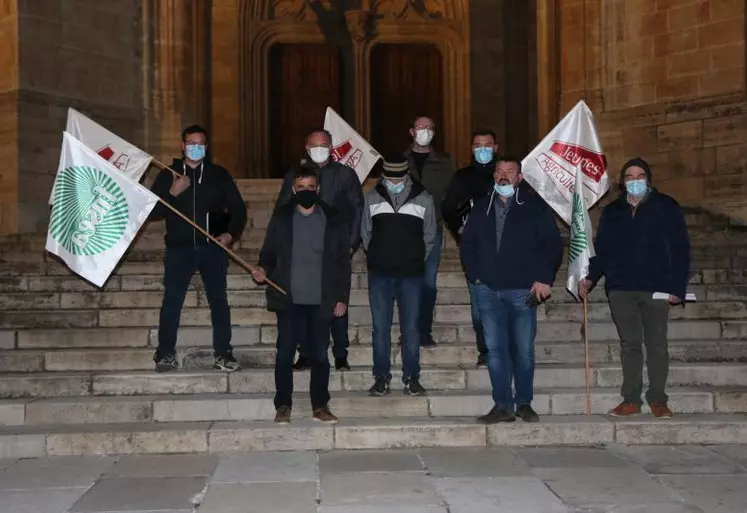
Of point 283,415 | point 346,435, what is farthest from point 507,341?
point 283,415

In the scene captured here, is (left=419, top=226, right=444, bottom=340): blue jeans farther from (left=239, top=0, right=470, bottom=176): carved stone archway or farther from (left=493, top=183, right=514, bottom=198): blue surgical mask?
(left=239, top=0, right=470, bottom=176): carved stone archway

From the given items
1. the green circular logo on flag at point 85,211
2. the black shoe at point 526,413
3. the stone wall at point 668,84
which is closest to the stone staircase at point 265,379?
the black shoe at point 526,413

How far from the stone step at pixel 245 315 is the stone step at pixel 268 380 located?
3.21 ft

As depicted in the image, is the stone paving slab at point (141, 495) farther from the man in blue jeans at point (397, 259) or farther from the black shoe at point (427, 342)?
the black shoe at point (427, 342)

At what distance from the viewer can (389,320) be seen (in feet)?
25.0

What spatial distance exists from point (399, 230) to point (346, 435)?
1.72 m

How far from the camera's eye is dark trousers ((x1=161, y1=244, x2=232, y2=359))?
7.80m

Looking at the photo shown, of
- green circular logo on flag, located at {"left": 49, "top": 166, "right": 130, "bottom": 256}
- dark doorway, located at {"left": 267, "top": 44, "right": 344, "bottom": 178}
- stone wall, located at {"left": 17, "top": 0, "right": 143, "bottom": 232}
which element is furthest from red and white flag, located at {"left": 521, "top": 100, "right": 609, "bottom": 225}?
dark doorway, located at {"left": 267, "top": 44, "right": 344, "bottom": 178}

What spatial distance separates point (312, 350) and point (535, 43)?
Answer: 11.9 meters

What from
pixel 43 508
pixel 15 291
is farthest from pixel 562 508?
pixel 15 291

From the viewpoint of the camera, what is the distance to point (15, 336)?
8469 millimetres

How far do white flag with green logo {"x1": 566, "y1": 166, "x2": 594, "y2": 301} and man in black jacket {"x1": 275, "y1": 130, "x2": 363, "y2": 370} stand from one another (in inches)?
68.3

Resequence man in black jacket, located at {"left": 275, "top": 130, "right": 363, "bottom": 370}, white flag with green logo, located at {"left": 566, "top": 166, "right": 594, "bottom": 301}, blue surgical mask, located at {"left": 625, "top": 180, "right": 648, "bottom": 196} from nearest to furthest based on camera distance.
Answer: blue surgical mask, located at {"left": 625, "top": 180, "right": 648, "bottom": 196} < white flag with green logo, located at {"left": 566, "top": 166, "right": 594, "bottom": 301} < man in black jacket, located at {"left": 275, "top": 130, "right": 363, "bottom": 370}

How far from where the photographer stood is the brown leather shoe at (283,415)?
7.02 meters
